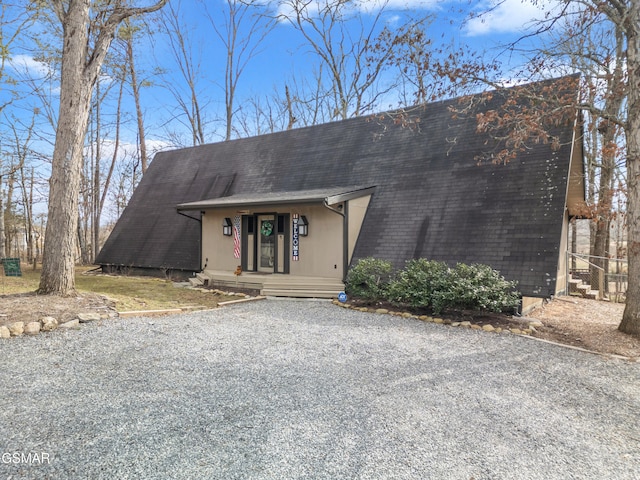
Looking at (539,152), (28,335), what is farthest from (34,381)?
(539,152)

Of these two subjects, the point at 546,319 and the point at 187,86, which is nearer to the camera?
the point at 546,319

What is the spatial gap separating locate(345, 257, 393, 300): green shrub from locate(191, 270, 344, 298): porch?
0.83 metres

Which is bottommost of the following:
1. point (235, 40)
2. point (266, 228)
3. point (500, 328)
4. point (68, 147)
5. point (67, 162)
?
point (500, 328)

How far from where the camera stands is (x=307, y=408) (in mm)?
3305

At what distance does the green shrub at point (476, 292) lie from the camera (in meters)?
6.79

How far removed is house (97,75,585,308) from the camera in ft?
27.0

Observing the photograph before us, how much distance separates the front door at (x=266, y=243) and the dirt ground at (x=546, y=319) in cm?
490

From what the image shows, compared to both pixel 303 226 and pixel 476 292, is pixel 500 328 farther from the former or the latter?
pixel 303 226

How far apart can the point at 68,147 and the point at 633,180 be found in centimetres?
1059

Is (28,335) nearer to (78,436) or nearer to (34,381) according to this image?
(34,381)

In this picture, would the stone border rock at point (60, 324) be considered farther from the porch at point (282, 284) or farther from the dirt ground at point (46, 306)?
the porch at point (282, 284)

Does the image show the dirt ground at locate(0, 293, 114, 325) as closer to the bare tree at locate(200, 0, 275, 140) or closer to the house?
the house

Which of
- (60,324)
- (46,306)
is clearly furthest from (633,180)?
(46,306)

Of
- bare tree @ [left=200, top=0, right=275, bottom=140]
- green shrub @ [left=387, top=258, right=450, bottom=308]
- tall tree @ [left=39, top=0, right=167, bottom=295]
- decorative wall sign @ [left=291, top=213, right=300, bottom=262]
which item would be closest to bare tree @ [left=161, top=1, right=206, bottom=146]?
bare tree @ [left=200, top=0, right=275, bottom=140]
